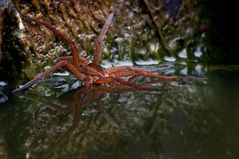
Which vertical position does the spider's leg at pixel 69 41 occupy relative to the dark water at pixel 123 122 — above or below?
above

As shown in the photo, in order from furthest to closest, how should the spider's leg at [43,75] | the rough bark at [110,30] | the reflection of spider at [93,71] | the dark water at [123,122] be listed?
1. the rough bark at [110,30]
2. the reflection of spider at [93,71]
3. the spider's leg at [43,75]
4. the dark water at [123,122]

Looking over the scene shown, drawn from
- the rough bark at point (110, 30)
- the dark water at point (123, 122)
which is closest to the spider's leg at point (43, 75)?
the dark water at point (123, 122)

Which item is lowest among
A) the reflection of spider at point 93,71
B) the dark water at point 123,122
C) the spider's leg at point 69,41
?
the dark water at point 123,122

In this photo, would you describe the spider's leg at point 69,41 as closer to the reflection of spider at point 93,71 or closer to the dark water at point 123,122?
the reflection of spider at point 93,71

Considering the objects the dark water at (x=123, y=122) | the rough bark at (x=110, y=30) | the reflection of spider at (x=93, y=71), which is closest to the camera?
the dark water at (x=123, y=122)

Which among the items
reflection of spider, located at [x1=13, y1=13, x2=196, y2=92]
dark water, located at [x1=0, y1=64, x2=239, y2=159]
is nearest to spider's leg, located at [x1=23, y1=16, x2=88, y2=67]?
reflection of spider, located at [x1=13, y1=13, x2=196, y2=92]

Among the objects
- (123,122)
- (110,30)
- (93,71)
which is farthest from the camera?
(110,30)

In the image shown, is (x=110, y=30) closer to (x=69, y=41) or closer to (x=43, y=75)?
(x=69, y=41)

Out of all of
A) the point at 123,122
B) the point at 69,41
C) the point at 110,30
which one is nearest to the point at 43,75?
the point at 69,41
